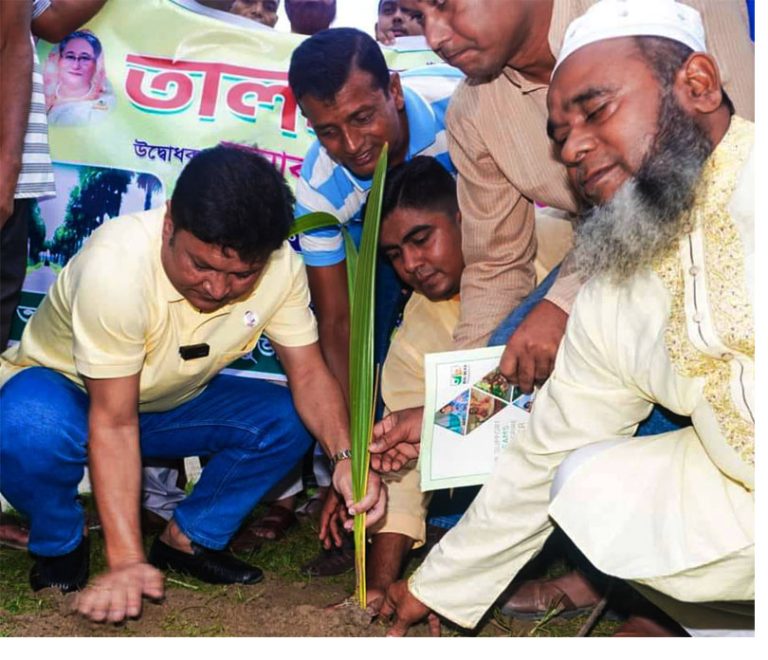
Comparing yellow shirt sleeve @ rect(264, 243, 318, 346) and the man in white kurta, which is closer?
the man in white kurta

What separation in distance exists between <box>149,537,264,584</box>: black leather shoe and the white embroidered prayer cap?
5.65 feet

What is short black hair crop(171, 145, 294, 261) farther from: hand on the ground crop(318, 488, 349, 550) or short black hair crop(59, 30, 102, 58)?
short black hair crop(59, 30, 102, 58)

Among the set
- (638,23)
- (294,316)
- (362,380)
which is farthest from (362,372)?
(638,23)

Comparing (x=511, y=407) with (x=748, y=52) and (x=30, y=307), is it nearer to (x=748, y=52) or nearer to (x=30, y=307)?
(x=748, y=52)

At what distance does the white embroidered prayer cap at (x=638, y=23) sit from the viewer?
91.4 inches

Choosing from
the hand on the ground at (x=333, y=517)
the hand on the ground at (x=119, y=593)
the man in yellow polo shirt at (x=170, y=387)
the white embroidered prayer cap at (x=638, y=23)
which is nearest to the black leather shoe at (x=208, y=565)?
the man in yellow polo shirt at (x=170, y=387)

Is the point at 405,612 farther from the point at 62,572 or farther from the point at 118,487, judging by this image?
the point at 62,572

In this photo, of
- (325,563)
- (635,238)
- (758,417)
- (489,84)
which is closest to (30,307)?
(325,563)

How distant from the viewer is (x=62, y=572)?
119 inches

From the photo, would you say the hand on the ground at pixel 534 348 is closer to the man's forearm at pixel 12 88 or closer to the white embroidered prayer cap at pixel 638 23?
the white embroidered prayer cap at pixel 638 23

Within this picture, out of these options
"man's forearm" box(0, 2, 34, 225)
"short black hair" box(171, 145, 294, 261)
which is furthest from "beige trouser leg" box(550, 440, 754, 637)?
"man's forearm" box(0, 2, 34, 225)

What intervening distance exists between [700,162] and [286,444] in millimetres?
1531

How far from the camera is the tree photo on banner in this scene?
11.1 ft

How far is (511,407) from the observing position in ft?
9.08
